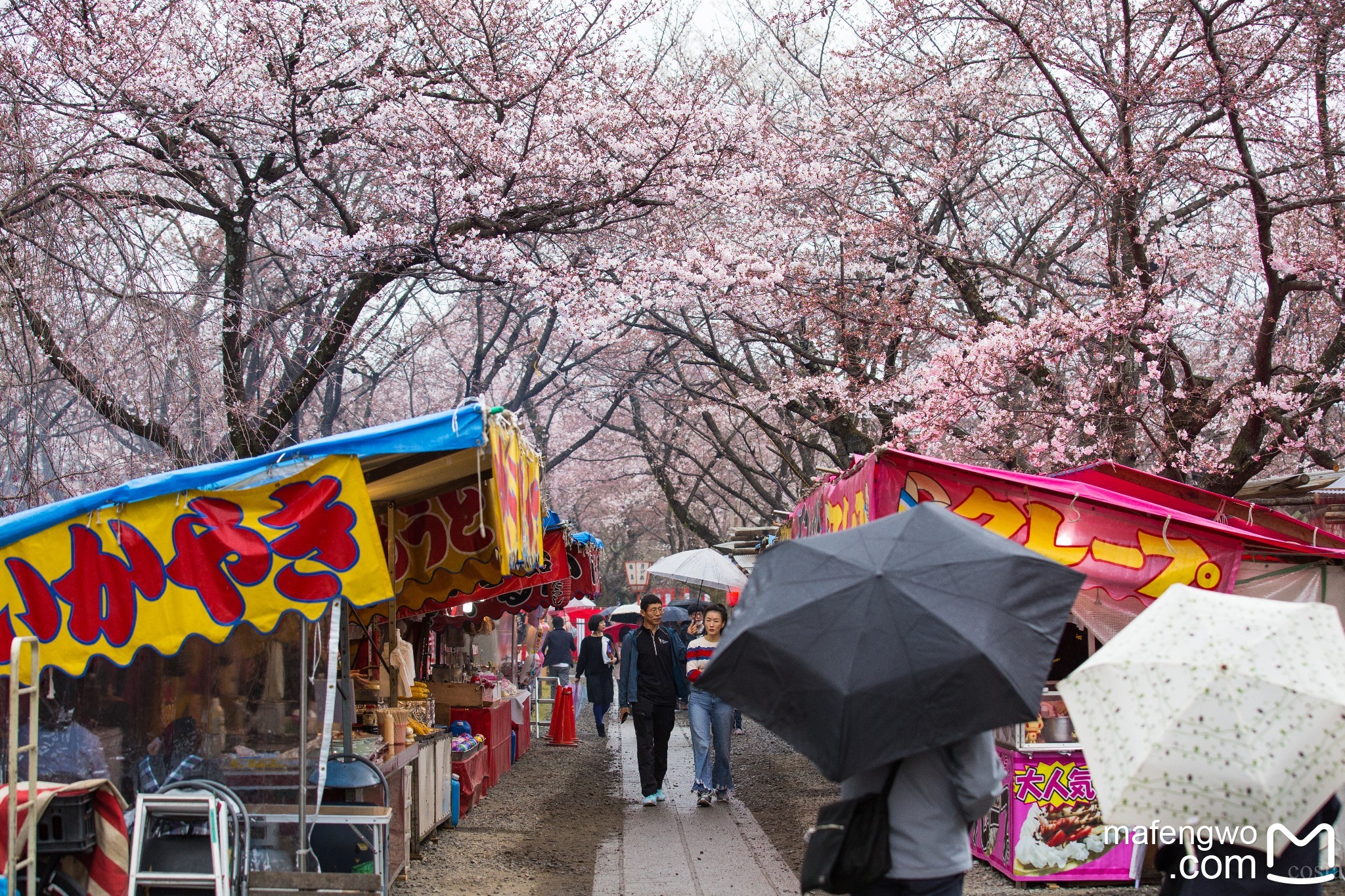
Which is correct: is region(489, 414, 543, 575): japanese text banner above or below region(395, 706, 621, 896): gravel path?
above

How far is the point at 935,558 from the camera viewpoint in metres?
3.52

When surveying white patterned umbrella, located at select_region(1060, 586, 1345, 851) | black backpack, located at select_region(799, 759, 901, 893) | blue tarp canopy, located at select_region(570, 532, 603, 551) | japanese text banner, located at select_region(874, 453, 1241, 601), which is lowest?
black backpack, located at select_region(799, 759, 901, 893)

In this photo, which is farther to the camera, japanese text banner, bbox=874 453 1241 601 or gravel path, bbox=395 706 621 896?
gravel path, bbox=395 706 621 896

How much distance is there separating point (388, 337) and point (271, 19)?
29.7 ft

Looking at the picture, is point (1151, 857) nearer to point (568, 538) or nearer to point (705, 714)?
point (705, 714)

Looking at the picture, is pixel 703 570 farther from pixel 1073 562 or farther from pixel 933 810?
pixel 933 810

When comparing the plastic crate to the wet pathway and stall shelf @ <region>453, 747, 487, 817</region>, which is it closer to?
the wet pathway

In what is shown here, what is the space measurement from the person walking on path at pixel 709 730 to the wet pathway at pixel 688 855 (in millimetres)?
171

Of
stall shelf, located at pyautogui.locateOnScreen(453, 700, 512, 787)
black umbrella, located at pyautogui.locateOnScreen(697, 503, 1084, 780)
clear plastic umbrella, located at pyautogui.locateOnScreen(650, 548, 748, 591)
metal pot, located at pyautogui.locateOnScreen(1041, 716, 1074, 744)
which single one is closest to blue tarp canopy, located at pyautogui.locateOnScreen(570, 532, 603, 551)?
stall shelf, located at pyautogui.locateOnScreen(453, 700, 512, 787)

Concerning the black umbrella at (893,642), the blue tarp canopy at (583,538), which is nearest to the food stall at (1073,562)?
the black umbrella at (893,642)

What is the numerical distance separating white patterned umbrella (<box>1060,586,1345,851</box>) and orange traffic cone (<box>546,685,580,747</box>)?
12572 millimetres

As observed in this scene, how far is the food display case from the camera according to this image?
6.71m

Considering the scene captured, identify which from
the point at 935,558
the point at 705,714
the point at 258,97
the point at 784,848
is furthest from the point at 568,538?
the point at 935,558

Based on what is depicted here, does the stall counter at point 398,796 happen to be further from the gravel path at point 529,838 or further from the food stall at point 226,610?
the food stall at point 226,610
